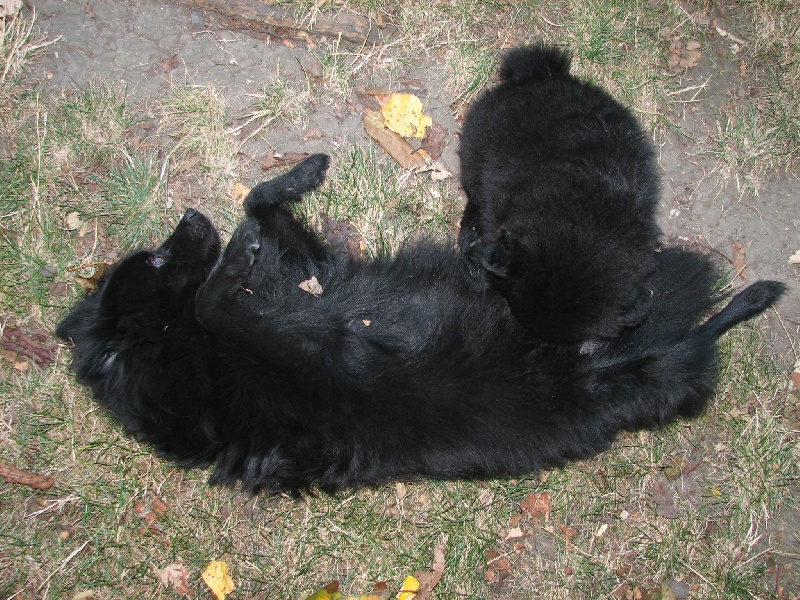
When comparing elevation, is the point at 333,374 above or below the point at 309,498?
above

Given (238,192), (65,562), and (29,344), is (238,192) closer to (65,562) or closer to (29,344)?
(29,344)

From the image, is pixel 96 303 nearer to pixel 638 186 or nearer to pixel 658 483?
pixel 638 186

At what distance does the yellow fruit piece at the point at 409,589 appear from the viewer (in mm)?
3303

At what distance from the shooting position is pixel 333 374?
267 cm

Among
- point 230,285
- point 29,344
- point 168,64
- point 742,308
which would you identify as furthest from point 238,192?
point 742,308

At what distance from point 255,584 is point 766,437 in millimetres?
3171

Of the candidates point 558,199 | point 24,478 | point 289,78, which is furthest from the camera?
point 289,78

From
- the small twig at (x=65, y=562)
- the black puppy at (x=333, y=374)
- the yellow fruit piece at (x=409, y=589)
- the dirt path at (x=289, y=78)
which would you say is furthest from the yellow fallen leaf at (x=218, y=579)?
the dirt path at (x=289, y=78)

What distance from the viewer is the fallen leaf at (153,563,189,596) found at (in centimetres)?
323

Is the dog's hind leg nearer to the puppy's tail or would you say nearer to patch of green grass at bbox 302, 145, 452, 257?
patch of green grass at bbox 302, 145, 452, 257

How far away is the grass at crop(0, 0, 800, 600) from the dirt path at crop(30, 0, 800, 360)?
0.34 ft

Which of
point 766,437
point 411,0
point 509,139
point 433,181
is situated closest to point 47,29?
point 411,0

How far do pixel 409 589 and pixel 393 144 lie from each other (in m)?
Answer: 2.66

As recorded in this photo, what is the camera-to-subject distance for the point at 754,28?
4082 millimetres
